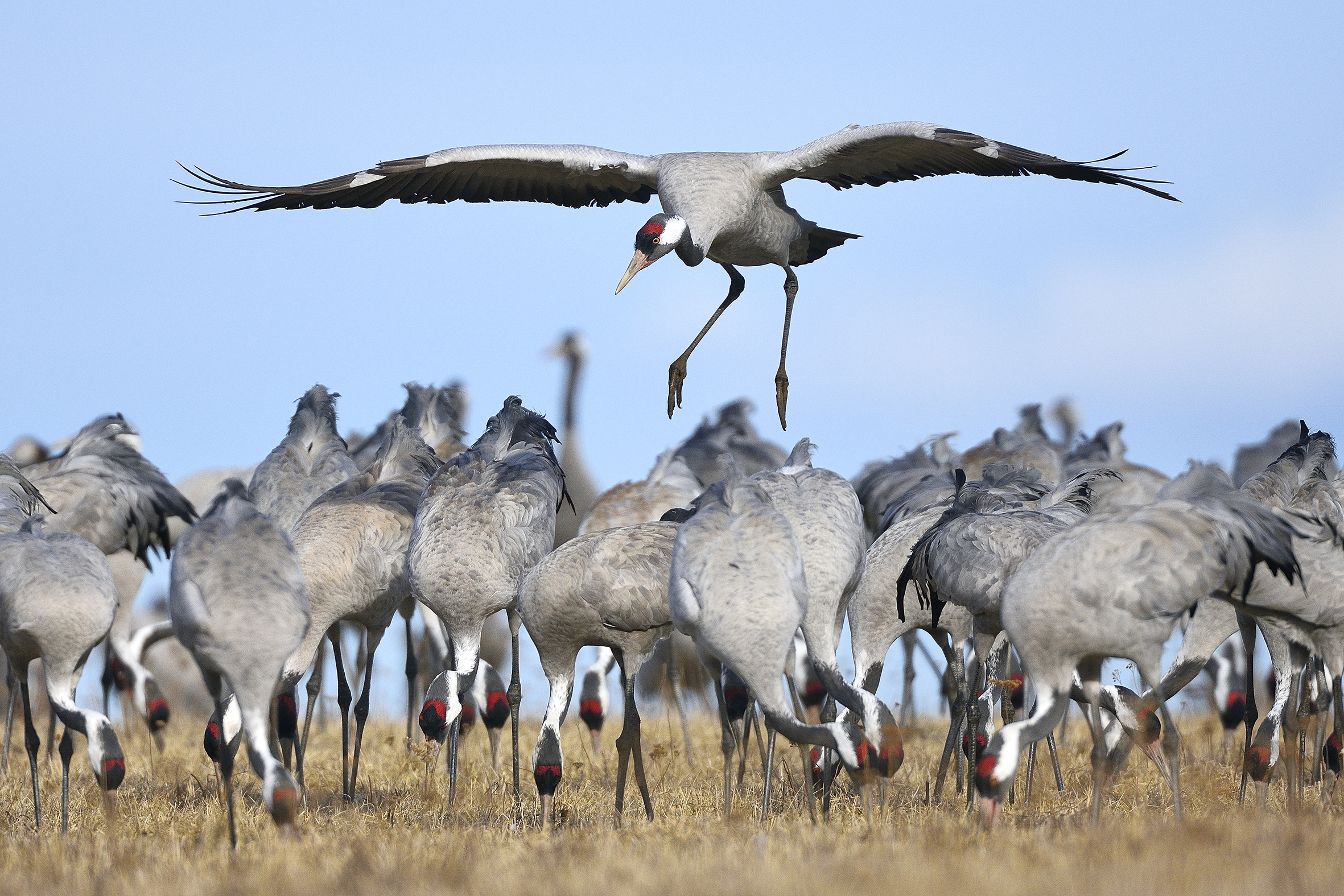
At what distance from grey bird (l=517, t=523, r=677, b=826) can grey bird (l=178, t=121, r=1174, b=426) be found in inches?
81.6

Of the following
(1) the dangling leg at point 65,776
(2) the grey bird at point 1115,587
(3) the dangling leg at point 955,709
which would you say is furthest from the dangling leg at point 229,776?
(3) the dangling leg at point 955,709

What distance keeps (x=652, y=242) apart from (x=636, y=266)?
156mm

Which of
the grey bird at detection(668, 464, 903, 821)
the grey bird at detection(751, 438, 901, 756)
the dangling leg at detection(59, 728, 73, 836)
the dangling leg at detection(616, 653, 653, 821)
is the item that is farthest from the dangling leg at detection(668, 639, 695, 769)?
the dangling leg at detection(59, 728, 73, 836)

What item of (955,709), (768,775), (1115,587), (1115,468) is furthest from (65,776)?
(1115,468)

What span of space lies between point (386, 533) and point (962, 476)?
8.93 ft

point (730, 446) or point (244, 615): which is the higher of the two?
point (730, 446)

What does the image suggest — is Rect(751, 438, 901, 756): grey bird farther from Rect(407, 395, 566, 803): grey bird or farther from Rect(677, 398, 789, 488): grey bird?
Rect(677, 398, 789, 488): grey bird

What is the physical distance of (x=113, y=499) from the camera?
8.23 meters

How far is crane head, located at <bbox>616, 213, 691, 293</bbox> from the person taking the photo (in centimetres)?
788

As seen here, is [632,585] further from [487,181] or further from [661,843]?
[487,181]

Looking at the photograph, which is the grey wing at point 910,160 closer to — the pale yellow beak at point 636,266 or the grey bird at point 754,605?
the pale yellow beak at point 636,266

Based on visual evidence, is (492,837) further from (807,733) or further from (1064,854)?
(1064,854)

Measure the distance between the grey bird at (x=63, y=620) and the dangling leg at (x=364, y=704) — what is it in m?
1.23

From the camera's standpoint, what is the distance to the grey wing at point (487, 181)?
8.55 m
